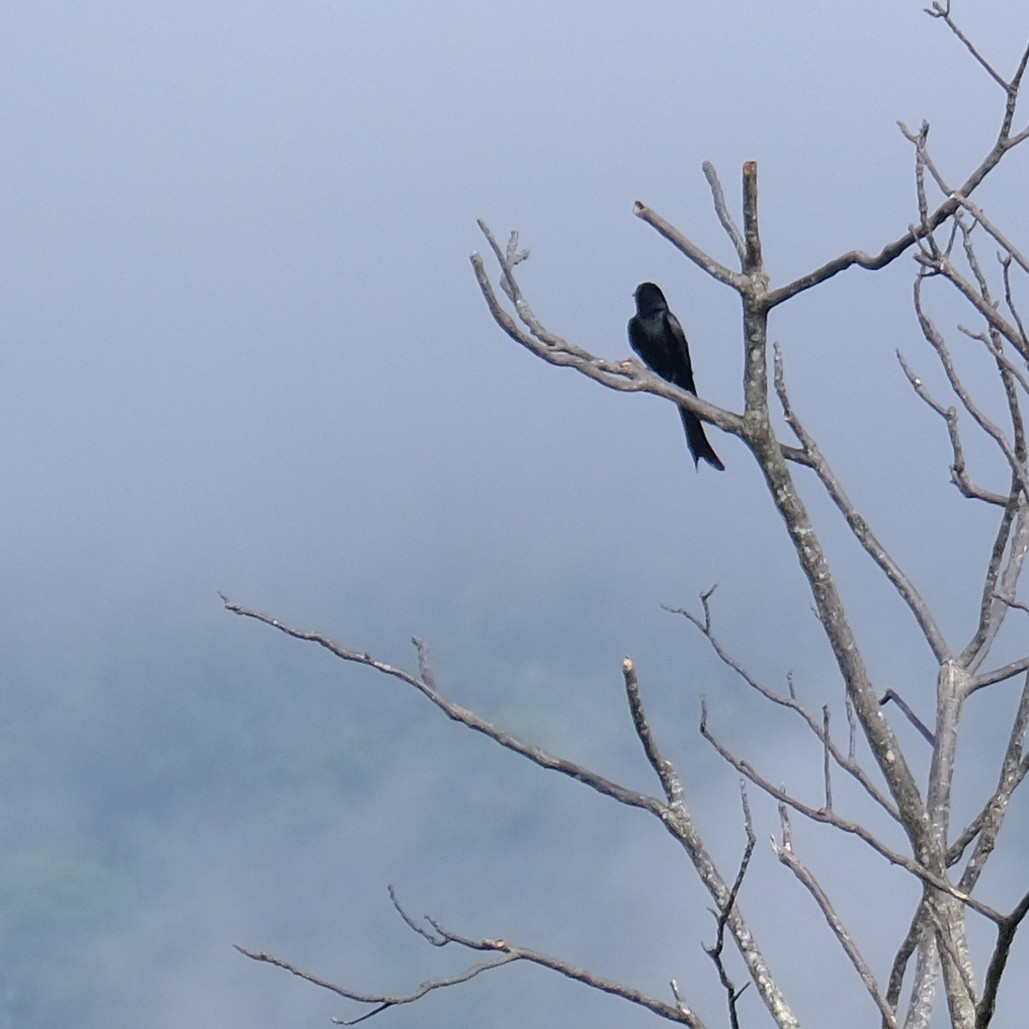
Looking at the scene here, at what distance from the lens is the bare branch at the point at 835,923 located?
15.7 feet

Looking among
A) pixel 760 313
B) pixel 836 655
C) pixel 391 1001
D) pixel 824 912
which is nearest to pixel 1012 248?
pixel 760 313

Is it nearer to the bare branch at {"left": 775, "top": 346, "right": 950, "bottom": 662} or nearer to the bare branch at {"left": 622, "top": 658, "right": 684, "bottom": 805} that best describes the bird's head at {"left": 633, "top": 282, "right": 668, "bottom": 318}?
the bare branch at {"left": 775, "top": 346, "right": 950, "bottom": 662}

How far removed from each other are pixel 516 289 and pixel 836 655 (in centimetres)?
186

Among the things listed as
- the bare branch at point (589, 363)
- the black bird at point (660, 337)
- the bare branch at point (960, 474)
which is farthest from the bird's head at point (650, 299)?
the bare branch at point (589, 363)

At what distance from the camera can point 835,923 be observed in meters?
5.18

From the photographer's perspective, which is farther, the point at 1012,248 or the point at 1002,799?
the point at 1002,799

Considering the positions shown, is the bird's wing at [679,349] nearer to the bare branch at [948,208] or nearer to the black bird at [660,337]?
the black bird at [660,337]

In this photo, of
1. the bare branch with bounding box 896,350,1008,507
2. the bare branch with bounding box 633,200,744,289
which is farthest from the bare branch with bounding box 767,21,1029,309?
the bare branch with bounding box 896,350,1008,507

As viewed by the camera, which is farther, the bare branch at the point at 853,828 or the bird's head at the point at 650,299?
the bird's head at the point at 650,299

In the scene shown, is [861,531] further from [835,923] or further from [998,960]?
[998,960]

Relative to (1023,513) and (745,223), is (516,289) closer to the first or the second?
(745,223)

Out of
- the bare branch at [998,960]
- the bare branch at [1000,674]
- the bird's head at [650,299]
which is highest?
the bird's head at [650,299]

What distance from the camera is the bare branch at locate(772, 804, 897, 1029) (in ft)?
15.7

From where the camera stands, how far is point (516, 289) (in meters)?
5.02
